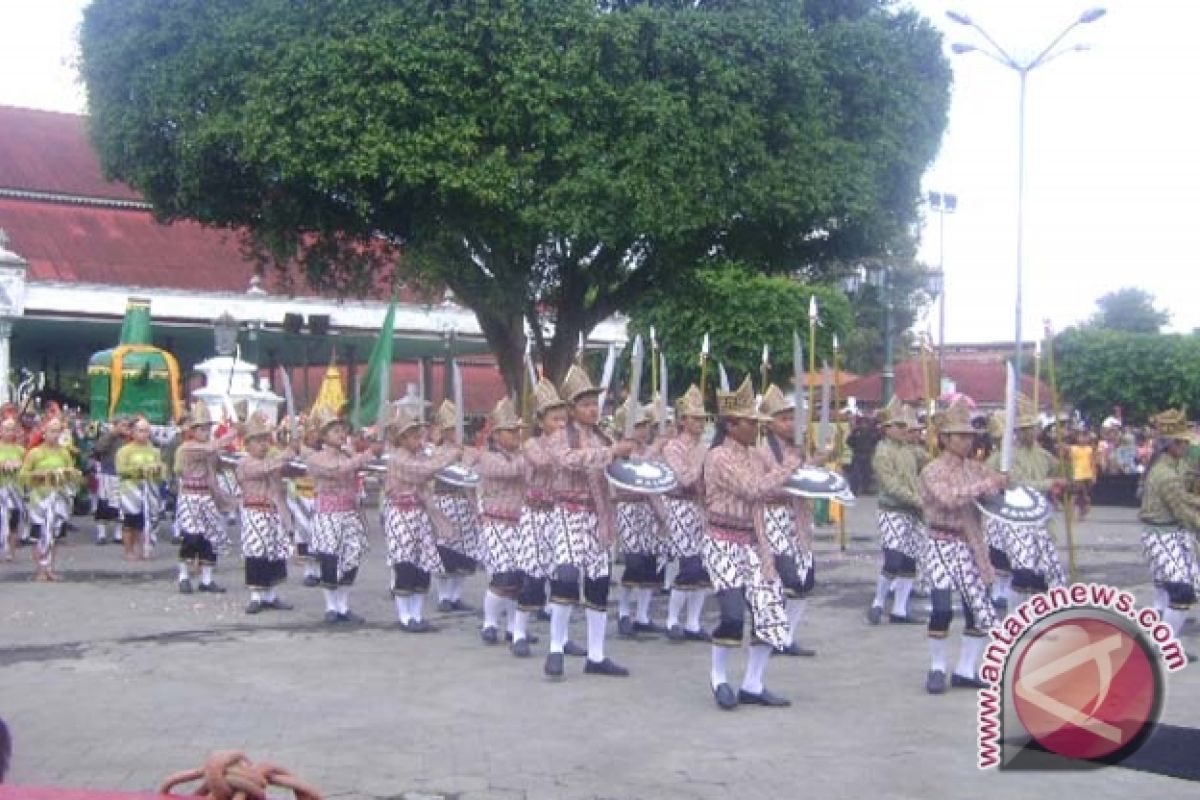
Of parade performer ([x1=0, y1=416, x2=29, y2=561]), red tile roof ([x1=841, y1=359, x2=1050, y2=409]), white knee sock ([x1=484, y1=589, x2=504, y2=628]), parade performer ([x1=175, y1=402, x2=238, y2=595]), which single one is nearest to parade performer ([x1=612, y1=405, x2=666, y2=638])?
white knee sock ([x1=484, y1=589, x2=504, y2=628])

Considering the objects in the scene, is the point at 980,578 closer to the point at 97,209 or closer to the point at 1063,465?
the point at 1063,465

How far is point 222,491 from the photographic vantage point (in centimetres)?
1550

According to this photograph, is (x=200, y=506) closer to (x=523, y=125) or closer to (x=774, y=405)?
(x=774, y=405)

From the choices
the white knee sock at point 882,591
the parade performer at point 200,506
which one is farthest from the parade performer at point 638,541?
the parade performer at point 200,506

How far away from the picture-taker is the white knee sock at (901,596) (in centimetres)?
1316

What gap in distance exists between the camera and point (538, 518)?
1117cm

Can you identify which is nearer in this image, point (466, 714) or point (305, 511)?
point (466, 714)

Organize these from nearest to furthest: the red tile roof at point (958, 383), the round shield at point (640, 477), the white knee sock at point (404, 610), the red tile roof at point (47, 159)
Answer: the round shield at point (640, 477)
the white knee sock at point (404, 610)
the red tile roof at point (47, 159)
the red tile roof at point (958, 383)

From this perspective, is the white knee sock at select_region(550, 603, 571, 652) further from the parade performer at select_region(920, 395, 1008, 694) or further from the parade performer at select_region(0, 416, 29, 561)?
the parade performer at select_region(0, 416, 29, 561)

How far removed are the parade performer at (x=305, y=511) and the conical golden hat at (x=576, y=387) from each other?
13.2 feet

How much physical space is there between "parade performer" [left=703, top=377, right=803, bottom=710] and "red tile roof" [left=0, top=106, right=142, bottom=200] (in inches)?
1282

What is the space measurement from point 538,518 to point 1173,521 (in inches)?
184

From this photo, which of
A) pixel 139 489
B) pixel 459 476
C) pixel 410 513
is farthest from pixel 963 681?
pixel 139 489

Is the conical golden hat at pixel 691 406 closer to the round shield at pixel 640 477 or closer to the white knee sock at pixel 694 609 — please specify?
the white knee sock at pixel 694 609
